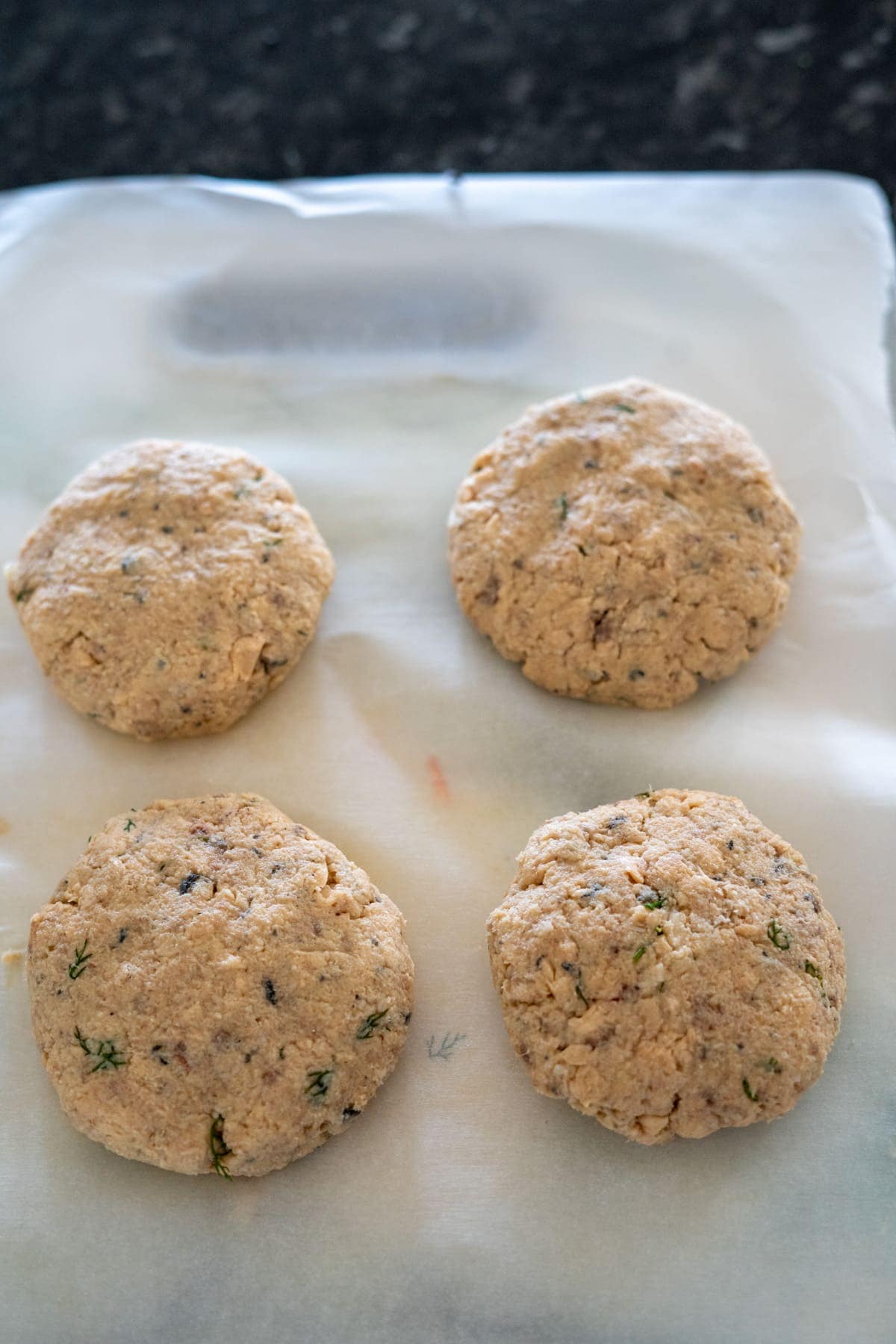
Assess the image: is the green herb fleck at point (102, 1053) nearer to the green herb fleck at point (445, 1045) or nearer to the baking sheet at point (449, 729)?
the baking sheet at point (449, 729)

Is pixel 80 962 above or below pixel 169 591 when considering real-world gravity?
below

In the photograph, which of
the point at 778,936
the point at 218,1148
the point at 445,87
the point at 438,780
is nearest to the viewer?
the point at 218,1148

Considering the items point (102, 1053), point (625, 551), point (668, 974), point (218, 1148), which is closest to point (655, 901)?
point (668, 974)

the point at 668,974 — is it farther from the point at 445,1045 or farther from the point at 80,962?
the point at 80,962

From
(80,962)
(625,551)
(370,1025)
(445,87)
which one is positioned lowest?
(370,1025)

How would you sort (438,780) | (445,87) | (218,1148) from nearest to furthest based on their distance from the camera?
(218,1148), (438,780), (445,87)

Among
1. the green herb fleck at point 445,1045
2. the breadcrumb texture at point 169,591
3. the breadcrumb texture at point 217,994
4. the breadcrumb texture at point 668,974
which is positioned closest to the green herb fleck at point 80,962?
the breadcrumb texture at point 217,994

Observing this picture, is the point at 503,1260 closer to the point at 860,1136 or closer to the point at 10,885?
the point at 860,1136
